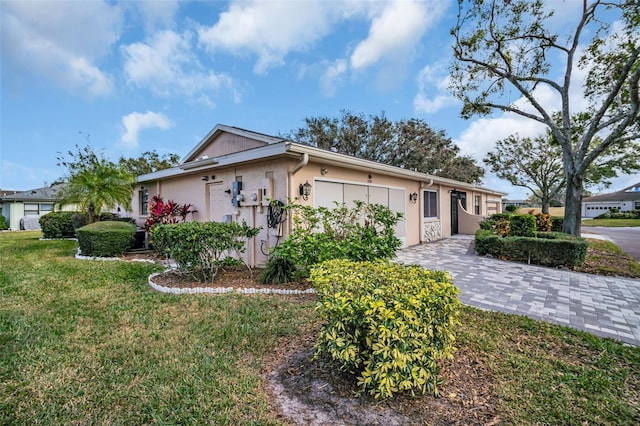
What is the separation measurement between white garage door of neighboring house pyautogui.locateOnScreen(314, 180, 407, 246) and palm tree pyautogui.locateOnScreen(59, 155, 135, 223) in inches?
307

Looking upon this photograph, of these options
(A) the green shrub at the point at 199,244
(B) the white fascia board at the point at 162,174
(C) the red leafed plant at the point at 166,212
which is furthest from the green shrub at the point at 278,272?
(B) the white fascia board at the point at 162,174

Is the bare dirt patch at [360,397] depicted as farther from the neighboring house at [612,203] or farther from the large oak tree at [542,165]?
A: the neighboring house at [612,203]

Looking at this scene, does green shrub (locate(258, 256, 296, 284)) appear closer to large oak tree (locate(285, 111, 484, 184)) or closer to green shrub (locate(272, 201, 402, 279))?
green shrub (locate(272, 201, 402, 279))

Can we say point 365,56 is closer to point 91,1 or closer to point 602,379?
point 91,1

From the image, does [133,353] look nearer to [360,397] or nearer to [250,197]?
[360,397]

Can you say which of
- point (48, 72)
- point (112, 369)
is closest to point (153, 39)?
point (48, 72)

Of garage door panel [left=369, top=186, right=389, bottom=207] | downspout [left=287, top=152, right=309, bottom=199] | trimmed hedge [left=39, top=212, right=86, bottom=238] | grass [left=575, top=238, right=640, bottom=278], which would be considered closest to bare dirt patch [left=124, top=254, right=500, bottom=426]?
downspout [left=287, top=152, right=309, bottom=199]

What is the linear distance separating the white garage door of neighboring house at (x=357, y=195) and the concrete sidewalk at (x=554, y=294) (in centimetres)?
241

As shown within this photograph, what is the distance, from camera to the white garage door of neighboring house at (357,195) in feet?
24.1

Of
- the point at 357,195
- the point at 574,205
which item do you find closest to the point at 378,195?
the point at 357,195

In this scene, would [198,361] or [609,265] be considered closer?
[198,361]

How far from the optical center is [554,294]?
17.1ft

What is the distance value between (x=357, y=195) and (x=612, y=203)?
53.5m

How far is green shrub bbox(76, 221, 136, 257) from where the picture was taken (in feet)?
27.9
